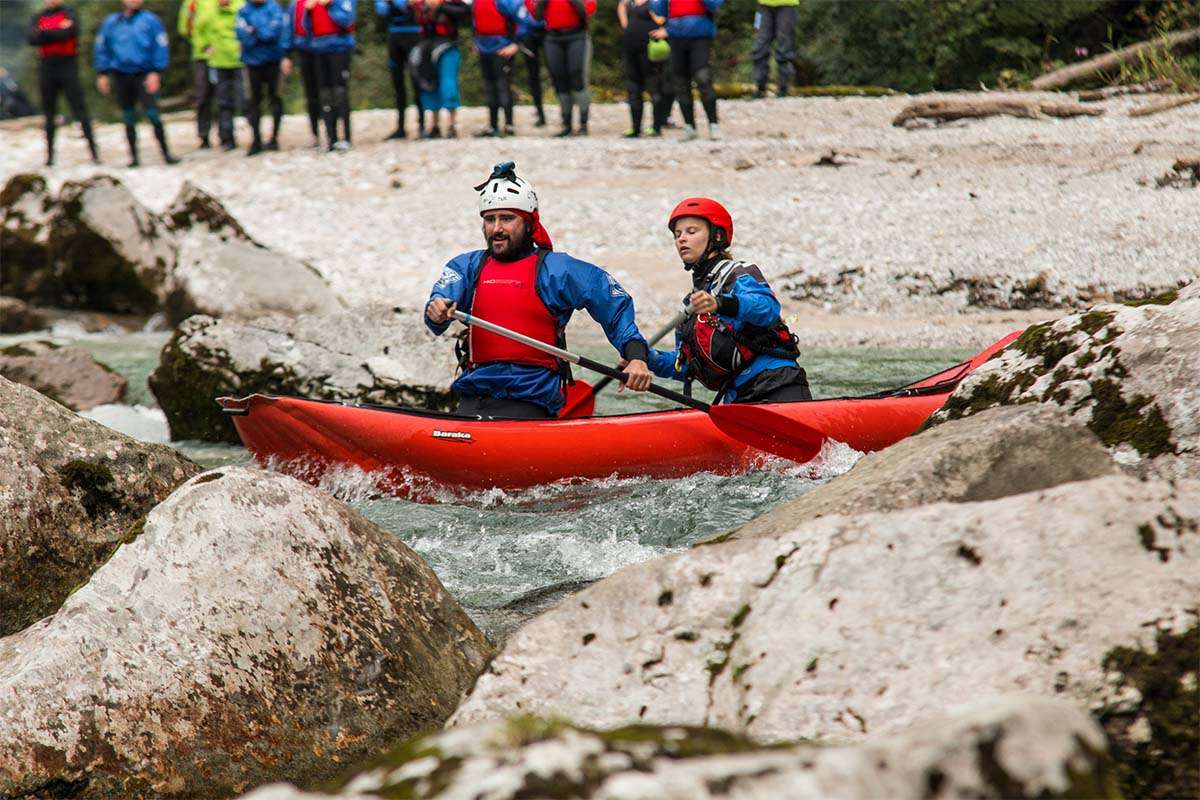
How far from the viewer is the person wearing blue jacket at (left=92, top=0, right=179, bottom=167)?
14.9 m

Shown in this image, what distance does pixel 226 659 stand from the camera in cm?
320

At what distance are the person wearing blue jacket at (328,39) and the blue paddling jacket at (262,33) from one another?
0.16 m

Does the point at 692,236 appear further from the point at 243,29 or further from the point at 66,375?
the point at 243,29

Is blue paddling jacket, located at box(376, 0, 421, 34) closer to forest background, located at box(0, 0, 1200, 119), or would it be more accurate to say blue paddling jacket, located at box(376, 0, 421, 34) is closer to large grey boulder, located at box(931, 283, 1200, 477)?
forest background, located at box(0, 0, 1200, 119)

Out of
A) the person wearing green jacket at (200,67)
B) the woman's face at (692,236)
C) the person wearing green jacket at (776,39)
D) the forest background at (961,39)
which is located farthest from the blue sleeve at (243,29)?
the woman's face at (692,236)

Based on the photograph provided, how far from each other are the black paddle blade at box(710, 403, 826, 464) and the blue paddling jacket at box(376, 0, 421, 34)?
33.0ft

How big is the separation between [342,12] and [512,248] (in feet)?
30.3

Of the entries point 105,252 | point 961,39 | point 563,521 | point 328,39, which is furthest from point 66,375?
point 961,39

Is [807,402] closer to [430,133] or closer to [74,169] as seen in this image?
[430,133]

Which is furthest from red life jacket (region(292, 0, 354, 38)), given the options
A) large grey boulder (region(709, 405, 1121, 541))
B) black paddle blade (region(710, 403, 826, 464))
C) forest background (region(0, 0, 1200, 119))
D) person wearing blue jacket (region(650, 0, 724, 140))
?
large grey boulder (region(709, 405, 1121, 541))

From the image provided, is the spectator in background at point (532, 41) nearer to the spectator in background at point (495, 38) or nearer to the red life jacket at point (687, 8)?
the spectator in background at point (495, 38)

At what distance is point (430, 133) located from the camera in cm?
1593

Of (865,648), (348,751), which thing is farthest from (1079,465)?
(348,751)

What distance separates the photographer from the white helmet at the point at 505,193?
6.00 meters
